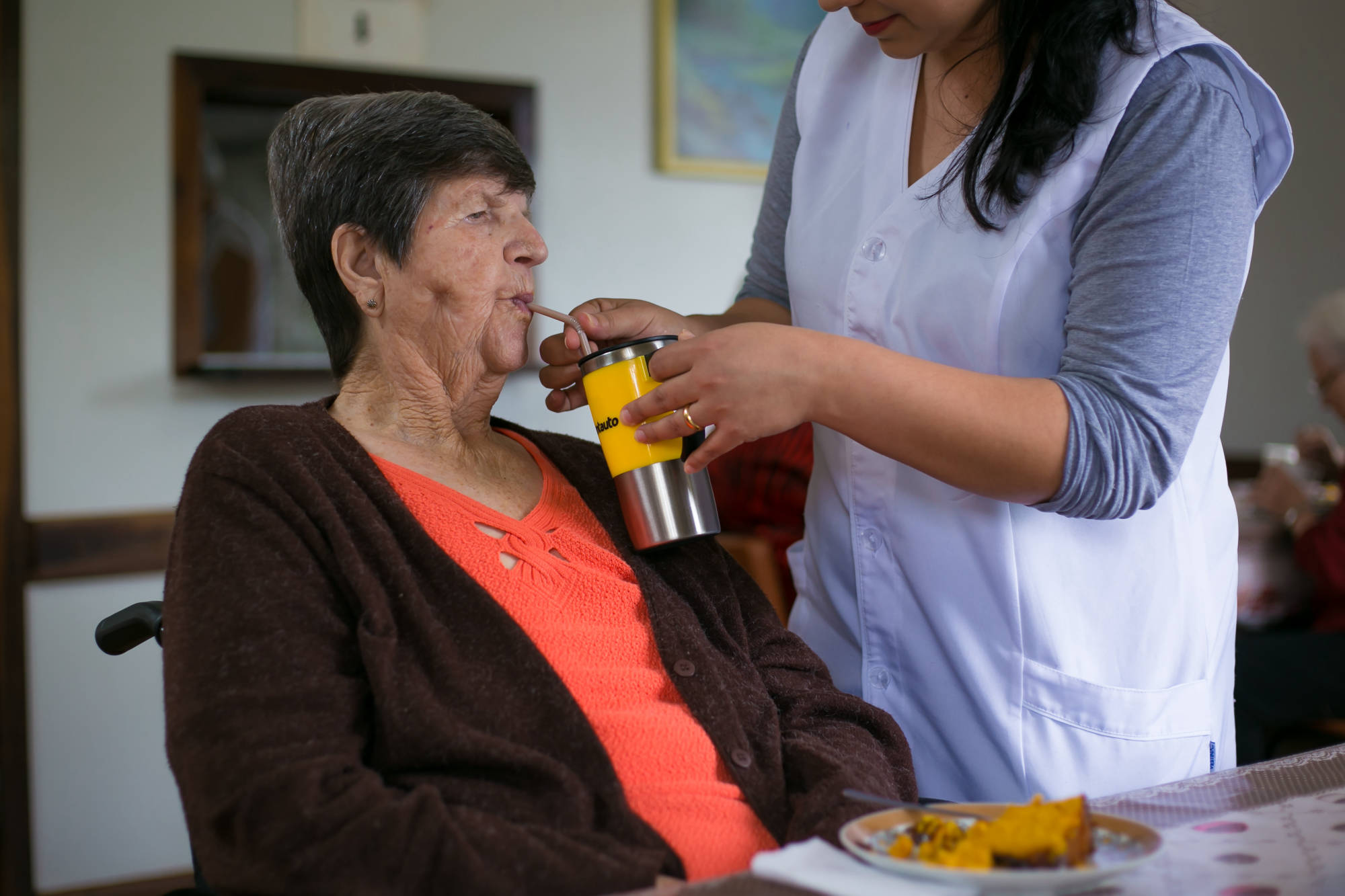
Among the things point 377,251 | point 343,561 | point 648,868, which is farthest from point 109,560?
point 648,868

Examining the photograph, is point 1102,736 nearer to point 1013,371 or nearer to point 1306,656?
point 1013,371

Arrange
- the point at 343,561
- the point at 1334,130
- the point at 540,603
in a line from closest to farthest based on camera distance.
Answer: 1. the point at 343,561
2. the point at 540,603
3. the point at 1334,130

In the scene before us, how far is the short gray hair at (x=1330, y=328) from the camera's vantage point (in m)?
3.17

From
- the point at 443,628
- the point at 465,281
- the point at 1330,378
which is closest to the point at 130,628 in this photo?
the point at 443,628

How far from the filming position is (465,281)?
1.34 meters

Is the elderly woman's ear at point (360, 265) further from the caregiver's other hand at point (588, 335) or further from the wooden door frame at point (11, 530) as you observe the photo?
the wooden door frame at point (11, 530)

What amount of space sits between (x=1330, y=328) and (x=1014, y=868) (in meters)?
3.06

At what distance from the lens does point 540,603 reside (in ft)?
3.95

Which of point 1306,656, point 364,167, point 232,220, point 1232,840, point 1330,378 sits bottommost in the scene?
point 1306,656

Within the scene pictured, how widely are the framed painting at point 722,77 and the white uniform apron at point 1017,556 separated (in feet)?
6.80

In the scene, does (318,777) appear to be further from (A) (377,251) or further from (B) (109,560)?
(B) (109,560)

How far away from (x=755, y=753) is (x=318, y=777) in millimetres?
490

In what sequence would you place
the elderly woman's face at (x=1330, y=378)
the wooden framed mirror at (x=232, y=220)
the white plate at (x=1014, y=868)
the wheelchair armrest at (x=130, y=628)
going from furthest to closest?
1. the elderly woman's face at (x=1330, y=378)
2. the wooden framed mirror at (x=232, y=220)
3. the wheelchair armrest at (x=130, y=628)
4. the white plate at (x=1014, y=868)

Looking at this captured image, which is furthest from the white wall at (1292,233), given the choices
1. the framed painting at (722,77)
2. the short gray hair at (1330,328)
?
the framed painting at (722,77)
